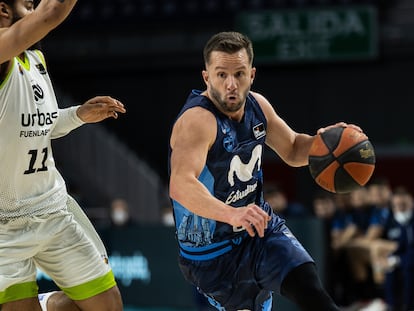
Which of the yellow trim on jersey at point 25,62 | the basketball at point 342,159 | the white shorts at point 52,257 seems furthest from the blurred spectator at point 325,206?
the yellow trim on jersey at point 25,62

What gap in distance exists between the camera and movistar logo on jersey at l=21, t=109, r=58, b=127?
4.57 meters

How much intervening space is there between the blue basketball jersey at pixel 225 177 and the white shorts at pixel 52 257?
53 cm

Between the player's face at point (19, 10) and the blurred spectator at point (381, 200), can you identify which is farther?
the blurred spectator at point (381, 200)

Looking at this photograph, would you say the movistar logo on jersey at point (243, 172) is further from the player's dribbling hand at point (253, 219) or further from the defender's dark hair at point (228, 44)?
the player's dribbling hand at point (253, 219)

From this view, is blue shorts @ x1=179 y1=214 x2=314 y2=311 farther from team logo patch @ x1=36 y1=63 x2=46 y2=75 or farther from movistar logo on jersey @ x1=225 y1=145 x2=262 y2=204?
team logo patch @ x1=36 y1=63 x2=46 y2=75

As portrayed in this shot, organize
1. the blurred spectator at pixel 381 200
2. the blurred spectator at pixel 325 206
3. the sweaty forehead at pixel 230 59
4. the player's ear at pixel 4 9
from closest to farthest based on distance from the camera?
the player's ear at pixel 4 9 < the sweaty forehead at pixel 230 59 < the blurred spectator at pixel 381 200 < the blurred spectator at pixel 325 206

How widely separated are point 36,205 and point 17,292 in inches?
18.9

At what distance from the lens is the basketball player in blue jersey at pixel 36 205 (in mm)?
4543

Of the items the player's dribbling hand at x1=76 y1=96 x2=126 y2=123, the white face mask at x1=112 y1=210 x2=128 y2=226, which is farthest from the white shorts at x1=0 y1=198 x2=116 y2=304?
the white face mask at x1=112 y1=210 x2=128 y2=226

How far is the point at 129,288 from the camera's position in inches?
479

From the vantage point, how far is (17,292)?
184 inches

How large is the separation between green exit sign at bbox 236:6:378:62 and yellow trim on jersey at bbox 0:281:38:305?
11664 millimetres

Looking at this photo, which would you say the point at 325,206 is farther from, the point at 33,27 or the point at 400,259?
the point at 33,27

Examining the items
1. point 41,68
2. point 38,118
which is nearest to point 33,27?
point 38,118
